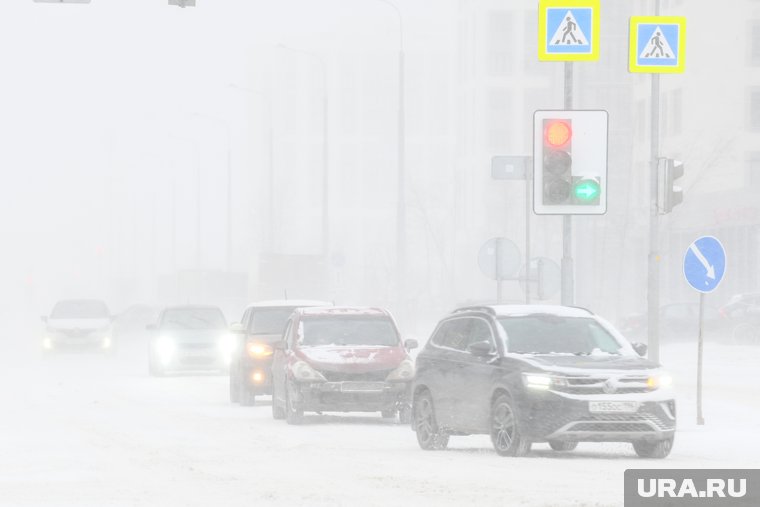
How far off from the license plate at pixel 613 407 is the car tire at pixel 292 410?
263 inches

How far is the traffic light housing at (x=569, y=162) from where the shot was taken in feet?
72.1

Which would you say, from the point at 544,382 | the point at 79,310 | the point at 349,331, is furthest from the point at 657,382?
the point at 79,310

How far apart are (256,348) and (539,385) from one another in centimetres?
1140

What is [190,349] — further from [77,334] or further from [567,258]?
[567,258]

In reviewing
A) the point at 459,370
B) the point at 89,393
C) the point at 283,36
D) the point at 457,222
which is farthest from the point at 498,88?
the point at 459,370

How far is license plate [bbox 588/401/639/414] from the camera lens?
59.2ft

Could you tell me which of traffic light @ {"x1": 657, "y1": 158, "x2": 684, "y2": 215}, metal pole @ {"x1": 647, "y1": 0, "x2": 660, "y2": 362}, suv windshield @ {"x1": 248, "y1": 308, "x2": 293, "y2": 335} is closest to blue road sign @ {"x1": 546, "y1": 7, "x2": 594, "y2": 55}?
traffic light @ {"x1": 657, "y1": 158, "x2": 684, "y2": 215}

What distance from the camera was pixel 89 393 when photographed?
3247 cm

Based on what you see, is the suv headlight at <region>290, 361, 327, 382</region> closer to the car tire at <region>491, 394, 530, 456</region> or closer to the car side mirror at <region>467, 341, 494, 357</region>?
the car side mirror at <region>467, 341, 494, 357</region>

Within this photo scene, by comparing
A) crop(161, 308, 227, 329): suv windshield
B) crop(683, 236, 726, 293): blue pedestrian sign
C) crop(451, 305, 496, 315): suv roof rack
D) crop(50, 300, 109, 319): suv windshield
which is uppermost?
crop(683, 236, 726, 293): blue pedestrian sign

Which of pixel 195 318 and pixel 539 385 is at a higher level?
pixel 539 385

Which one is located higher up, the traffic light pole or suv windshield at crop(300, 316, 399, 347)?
the traffic light pole

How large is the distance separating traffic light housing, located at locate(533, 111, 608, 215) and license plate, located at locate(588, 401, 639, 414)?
13.6 ft

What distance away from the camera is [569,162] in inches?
867
